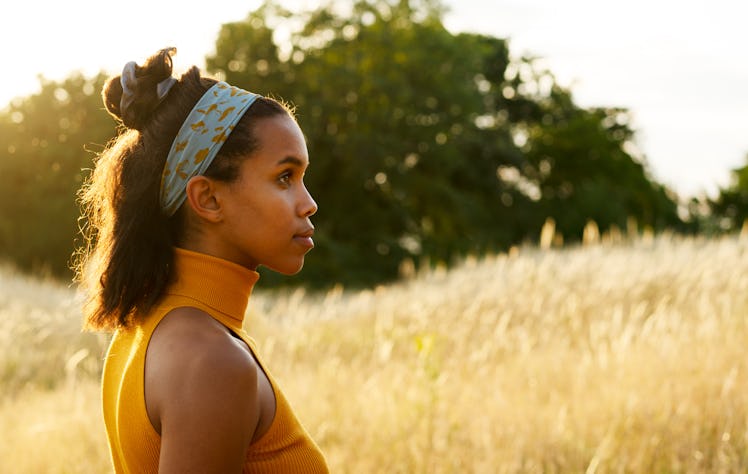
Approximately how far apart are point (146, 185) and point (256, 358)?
1.41ft

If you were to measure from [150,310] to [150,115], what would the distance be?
41 centimetres

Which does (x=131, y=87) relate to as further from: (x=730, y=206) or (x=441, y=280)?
(x=730, y=206)

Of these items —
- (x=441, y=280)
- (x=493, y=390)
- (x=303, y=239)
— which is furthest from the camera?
(x=441, y=280)

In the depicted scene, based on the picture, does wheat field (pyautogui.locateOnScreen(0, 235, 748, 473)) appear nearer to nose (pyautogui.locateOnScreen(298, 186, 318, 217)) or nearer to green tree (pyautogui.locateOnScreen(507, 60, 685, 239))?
nose (pyautogui.locateOnScreen(298, 186, 318, 217))

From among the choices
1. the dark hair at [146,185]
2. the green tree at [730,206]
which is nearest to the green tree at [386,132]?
the green tree at [730,206]

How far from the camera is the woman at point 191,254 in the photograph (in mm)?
1357

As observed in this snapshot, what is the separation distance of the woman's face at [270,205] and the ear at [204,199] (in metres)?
0.02

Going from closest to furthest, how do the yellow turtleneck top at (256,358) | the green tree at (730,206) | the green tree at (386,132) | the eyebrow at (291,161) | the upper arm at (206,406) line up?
the upper arm at (206,406)
the yellow turtleneck top at (256,358)
the eyebrow at (291,161)
the green tree at (386,132)
the green tree at (730,206)

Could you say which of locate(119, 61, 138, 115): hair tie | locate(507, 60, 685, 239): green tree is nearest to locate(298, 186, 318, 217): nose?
locate(119, 61, 138, 115): hair tie

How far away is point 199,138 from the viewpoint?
1.55 meters

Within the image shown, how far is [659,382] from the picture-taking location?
15.7 ft

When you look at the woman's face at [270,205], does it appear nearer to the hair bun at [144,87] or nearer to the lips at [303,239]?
the lips at [303,239]

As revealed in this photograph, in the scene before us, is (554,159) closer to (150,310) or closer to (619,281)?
(619,281)

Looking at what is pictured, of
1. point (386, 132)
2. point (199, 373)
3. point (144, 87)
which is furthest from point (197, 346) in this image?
point (386, 132)
